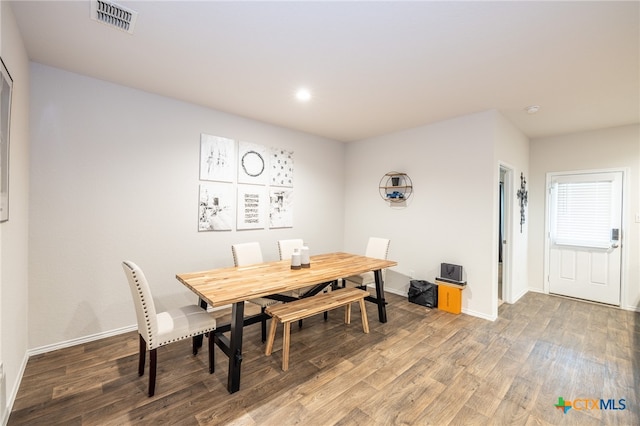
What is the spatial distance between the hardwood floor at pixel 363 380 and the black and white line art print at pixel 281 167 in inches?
83.3

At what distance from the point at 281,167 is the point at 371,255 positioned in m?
1.89

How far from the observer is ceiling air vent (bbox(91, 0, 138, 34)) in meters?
1.74

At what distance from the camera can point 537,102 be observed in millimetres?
3096

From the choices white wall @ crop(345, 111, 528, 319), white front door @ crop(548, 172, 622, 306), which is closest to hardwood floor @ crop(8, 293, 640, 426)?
white wall @ crop(345, 111, 528, 319)

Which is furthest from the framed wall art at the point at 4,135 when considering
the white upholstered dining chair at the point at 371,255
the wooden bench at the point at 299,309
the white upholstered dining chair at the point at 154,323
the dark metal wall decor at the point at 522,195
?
the dark metal wall decor at the point at 522,195

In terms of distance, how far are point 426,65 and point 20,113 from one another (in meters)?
3.28

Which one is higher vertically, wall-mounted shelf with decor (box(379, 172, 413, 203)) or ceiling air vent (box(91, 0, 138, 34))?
ceiling air vent (box(91, 0, 138, 34))

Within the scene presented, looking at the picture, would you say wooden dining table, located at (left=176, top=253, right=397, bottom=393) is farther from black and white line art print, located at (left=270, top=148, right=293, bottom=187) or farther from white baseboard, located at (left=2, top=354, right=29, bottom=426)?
black and white line art print, located at (left=270, top=148, right=293, bottom=187)

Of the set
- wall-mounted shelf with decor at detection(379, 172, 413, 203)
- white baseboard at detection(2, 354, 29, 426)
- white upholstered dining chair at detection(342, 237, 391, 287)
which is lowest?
white baseboard at detection(2, 354, 29, 426)

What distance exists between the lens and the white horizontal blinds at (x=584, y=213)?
3.95m

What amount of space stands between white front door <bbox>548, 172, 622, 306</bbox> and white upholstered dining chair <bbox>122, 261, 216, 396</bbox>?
16.9 ft

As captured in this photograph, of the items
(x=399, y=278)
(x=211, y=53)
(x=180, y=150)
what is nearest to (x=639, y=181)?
(x=399, y=278)

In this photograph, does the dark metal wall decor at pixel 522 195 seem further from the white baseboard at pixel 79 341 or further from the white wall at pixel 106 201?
the white baseboard at pixel 79 341

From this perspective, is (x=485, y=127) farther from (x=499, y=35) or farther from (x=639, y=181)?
(x=639, y=181)
